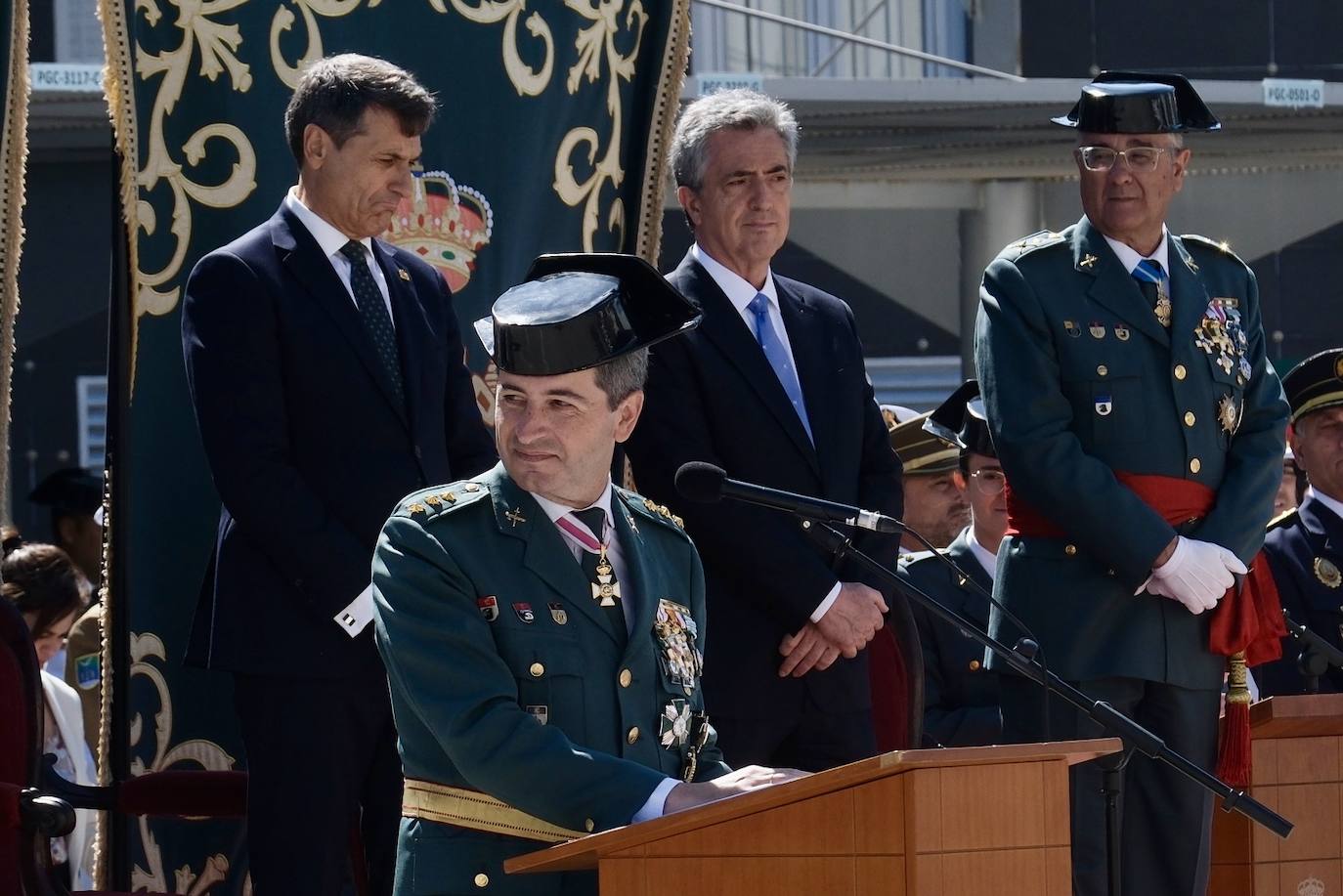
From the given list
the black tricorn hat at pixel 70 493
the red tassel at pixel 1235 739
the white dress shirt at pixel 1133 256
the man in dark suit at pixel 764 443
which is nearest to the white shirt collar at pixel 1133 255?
the white dress shirt at pixel 1133 256

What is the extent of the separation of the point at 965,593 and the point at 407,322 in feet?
7.48

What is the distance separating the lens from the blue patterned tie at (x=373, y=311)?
425 centimetres

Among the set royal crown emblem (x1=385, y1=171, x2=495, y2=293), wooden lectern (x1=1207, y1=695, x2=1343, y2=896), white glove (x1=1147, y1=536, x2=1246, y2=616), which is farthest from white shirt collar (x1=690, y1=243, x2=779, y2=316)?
wooden lectern (x1=1207, y1=695, x2=1343, y2=896)

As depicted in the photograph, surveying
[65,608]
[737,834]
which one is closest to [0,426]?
[65,608]

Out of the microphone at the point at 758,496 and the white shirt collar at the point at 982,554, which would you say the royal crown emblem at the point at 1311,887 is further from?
the white shirt collar at the point at 982,554

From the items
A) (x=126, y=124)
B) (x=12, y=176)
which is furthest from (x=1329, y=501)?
(x=12, y=176)

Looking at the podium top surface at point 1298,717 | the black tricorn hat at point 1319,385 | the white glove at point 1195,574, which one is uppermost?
the black tricorn hat at point 1319,385

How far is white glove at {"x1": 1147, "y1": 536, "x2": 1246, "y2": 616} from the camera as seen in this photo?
4.41 m

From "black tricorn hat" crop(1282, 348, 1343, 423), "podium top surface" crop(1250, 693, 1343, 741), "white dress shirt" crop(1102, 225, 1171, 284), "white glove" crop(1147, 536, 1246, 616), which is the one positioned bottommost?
"podium top surface" crop(1250, 693, 1343, 741)

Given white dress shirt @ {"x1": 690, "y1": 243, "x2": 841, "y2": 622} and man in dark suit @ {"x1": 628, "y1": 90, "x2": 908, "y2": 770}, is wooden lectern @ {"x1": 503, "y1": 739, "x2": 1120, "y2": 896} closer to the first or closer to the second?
man in dark suit @ {"x1": 628, "y1": 90, "x2": 908, "y2": 770}

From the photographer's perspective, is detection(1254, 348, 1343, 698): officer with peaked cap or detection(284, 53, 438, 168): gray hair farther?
detection(1254, 348, 1343, 698): officer with peaked cap

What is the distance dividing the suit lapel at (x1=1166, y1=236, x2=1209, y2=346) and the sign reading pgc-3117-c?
495 cm

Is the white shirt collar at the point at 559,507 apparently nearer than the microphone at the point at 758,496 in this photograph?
Yes

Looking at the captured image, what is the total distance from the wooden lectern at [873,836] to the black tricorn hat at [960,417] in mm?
2894
